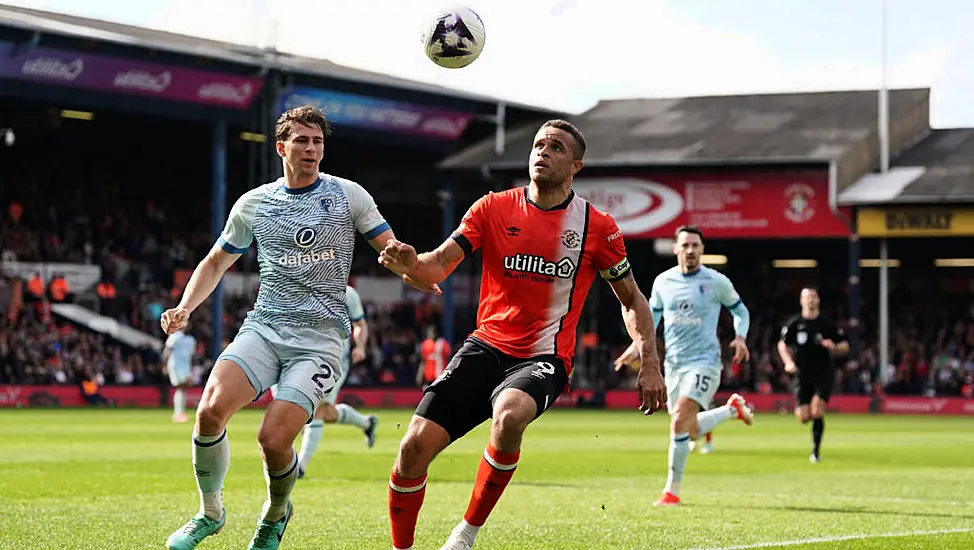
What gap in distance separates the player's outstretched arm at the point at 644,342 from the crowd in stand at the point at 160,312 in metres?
32.4

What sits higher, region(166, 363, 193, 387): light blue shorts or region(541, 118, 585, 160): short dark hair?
region(541, 118, 585, 160): short dark hair

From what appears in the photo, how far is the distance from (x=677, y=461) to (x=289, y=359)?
5935 millimetres

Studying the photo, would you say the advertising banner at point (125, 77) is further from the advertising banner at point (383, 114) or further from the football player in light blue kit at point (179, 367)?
the football player in light blue kit at point (179, 367)

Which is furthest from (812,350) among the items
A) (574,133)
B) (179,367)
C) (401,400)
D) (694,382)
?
(401,400)

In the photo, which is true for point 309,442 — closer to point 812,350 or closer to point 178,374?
point 812,350

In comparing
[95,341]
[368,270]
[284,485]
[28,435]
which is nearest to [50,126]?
[95,341]

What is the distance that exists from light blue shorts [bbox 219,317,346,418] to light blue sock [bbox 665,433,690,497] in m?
5.55

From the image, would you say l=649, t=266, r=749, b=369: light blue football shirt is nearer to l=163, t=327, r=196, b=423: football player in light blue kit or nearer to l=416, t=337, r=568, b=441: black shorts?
l=416, t=337, r=568, b=441: black shorts

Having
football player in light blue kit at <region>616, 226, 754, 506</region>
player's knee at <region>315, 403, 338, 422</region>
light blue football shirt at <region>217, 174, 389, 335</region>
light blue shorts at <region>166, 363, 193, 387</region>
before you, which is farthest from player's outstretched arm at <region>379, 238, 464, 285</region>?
light blue shorts at <region>166, 363, 193, 387</region>

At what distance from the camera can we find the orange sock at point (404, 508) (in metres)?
7.98

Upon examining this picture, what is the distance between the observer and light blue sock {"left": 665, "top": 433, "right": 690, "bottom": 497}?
44.4 feet

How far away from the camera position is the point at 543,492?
1462 centimetres

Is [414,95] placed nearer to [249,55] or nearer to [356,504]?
[249,55]

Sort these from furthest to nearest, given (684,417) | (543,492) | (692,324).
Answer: (692,324)
(543,492)
(684,417)
